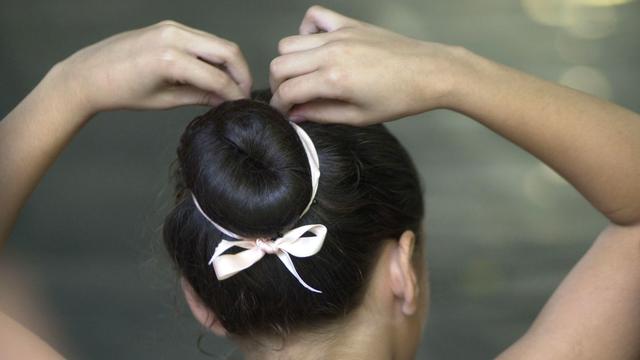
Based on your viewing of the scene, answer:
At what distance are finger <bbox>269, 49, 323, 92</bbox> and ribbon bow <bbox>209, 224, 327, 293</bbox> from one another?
0.19 m

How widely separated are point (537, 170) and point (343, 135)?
84.4 inches

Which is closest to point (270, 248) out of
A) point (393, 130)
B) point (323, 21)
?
point (323, 21)

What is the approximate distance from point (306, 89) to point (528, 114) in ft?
0.88

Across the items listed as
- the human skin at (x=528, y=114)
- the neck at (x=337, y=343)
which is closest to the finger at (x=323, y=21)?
the human skin at (x=528, y=114)

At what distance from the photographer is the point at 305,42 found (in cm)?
113

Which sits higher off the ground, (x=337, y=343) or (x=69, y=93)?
(x=69, y=93)

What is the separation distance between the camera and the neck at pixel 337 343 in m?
1.29

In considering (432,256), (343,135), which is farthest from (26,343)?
(432,256)

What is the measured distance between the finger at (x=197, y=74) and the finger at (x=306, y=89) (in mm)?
70

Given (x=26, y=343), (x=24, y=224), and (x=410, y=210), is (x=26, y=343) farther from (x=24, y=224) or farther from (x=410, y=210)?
(x=24, y=224)

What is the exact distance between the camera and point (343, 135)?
1274 millimetres

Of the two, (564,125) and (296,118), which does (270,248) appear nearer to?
(296,118)

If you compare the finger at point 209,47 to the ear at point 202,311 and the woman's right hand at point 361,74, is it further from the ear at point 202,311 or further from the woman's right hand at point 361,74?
the ear at point 202,311

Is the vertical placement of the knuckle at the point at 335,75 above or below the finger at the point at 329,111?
above
